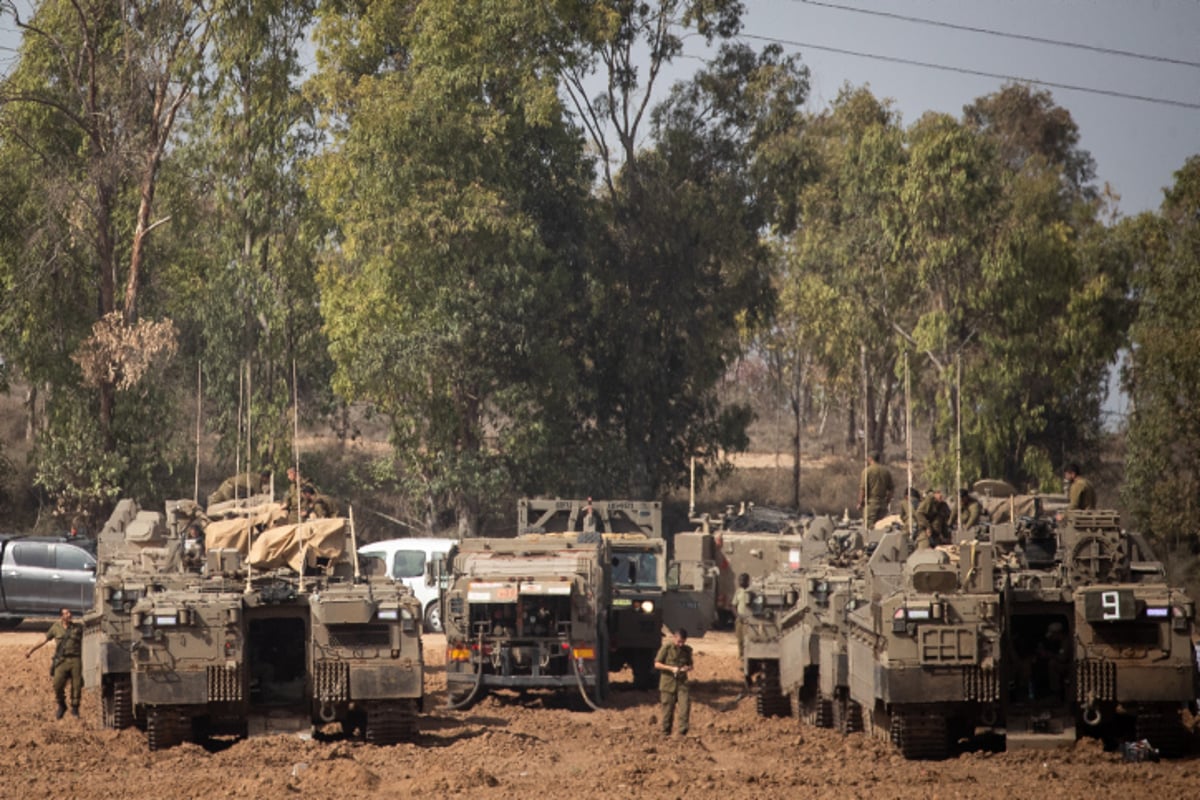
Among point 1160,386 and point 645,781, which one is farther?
point 1160,386

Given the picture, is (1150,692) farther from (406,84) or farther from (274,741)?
(406,84)

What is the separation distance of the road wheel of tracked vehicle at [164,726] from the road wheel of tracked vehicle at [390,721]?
180 cm

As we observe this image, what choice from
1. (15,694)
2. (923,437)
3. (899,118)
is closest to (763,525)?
(15,694)

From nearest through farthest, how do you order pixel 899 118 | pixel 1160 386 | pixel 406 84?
1. pixel 1160 386
2. pixel 406 84
3. pixel 899 118

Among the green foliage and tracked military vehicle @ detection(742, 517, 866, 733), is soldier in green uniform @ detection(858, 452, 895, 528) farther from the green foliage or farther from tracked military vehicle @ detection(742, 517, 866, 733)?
the green foliage

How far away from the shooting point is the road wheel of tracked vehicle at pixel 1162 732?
16.5m

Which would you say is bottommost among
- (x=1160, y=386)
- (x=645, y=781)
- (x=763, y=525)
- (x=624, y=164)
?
(x=645, y=781)

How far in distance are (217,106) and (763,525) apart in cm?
1657

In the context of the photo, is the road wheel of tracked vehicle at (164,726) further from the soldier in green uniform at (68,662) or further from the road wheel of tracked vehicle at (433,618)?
the road wheel of tracked vehicle at (433,618)

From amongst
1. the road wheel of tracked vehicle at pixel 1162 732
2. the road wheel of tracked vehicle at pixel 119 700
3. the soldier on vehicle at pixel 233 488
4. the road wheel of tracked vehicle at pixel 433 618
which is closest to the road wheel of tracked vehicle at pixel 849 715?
the road wheel of tracked vehicle at pixel 1162 732

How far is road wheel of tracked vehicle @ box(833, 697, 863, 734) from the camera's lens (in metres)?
18.9

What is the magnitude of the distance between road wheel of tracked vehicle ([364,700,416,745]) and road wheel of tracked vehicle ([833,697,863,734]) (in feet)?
14.8

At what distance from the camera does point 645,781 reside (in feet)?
51.4

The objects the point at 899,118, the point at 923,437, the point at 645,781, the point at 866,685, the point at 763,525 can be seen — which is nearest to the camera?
the point at 645,781
